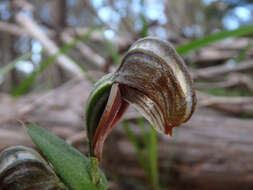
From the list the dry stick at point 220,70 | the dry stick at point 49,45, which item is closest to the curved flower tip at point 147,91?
the dry stick at point 49,45

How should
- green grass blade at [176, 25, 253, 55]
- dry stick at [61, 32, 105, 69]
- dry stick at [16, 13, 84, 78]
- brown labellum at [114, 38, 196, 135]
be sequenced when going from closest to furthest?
brown labellum at [114, 38, 196, 135]
green grass blade at [176, 25, 253, 55]
dry stick at [16, 13, 84, 78]
dry stick at [61, 32, 105, 69]

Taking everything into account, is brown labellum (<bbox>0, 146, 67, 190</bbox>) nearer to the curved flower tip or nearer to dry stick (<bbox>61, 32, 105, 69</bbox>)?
the curved flower tip

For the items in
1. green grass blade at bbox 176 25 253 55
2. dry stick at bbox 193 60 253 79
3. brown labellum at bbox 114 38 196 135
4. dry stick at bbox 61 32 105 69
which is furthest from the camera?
dry stick at bbox 61 32 105 69

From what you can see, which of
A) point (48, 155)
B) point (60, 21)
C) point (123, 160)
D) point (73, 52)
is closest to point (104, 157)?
point (123, 160)

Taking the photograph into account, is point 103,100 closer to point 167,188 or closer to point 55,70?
point 167,188

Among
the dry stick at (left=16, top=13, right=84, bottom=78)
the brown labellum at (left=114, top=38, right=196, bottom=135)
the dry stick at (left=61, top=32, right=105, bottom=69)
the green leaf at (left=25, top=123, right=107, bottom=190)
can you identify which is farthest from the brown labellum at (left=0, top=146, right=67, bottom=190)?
the dry stick at (left=61, top=32, right=105, bottom=69)

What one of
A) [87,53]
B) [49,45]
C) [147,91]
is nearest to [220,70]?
[87,53]
